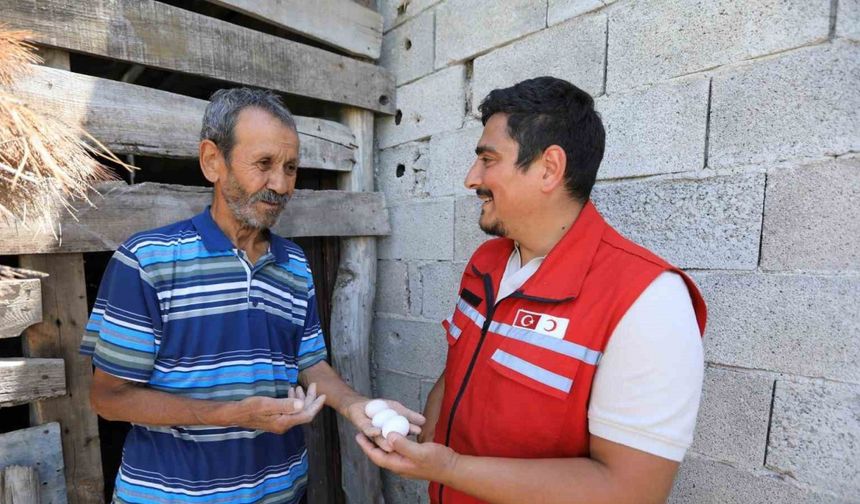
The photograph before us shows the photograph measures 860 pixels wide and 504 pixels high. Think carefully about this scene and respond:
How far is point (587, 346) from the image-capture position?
127cm

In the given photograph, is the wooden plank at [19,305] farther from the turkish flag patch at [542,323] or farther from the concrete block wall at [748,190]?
the concrete block wall at [748,190]

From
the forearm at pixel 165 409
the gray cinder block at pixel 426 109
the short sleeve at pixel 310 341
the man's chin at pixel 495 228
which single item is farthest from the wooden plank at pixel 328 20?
the forearm at pixel 165 409

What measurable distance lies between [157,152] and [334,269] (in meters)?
1.30

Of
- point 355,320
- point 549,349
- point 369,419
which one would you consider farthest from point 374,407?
point 355,320

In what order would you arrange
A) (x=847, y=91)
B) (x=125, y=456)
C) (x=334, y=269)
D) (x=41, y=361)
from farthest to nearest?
(x=334, y=269), (x=41, y=361), (x=125, y=456), (x=847, y=91)

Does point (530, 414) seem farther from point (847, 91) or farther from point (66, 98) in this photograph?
point (66, 98)

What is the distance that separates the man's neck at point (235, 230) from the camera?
1.83 metres

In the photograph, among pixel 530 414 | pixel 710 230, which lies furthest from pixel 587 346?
pixel 710 230

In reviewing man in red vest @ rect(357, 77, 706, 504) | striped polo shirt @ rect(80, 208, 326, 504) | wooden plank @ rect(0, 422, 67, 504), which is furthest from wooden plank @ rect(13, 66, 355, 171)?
man in red vest @ rect(357, 77, 706, 504)

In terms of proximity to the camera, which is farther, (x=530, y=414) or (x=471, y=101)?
(x=471, y=101)

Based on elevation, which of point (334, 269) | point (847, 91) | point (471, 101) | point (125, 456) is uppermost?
point (471, 101)

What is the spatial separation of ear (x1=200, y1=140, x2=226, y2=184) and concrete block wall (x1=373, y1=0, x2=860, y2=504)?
4.90 feet

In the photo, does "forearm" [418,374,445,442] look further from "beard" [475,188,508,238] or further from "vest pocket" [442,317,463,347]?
"beard" [475,188,508,238]

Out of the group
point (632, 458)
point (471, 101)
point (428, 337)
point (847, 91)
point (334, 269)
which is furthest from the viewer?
point (334, 269)
